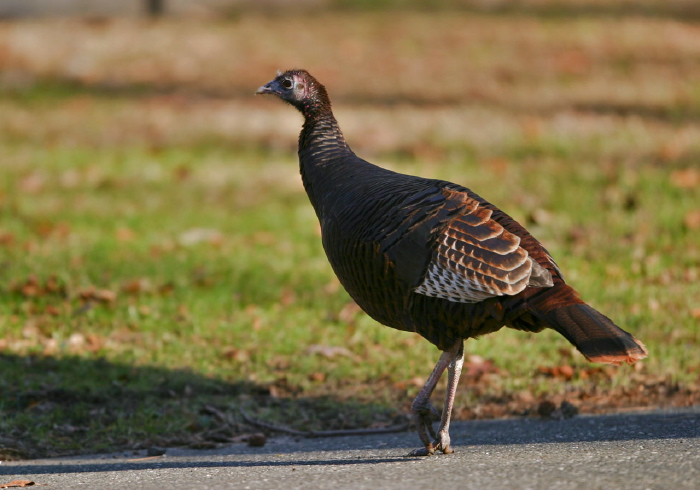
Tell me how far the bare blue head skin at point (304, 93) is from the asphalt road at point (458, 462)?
6.12ft

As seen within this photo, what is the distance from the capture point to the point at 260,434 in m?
5.41

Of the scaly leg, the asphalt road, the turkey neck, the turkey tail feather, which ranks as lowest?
the asphalt road

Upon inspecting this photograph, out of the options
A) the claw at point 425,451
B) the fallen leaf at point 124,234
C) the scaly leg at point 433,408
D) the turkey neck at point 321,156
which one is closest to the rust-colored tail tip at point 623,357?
the scaly leg at point 433,408

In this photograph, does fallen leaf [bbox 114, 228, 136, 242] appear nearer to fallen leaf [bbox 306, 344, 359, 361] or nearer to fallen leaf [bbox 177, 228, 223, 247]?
fallen leaf [bbox 177, 228, 223, 247]

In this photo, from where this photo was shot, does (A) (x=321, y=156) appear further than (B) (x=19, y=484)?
Yes

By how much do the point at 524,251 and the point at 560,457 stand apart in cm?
93

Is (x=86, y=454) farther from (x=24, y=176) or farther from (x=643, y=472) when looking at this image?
(x=24, y=176)

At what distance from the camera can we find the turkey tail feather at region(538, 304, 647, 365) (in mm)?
4035

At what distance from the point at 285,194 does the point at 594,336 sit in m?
6.70

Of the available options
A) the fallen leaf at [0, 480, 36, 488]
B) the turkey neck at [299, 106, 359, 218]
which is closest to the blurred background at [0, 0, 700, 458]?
the fallen leaf at [0, 480, 36, 488]

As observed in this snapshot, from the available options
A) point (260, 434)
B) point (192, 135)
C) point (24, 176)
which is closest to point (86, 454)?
point (260, 434)

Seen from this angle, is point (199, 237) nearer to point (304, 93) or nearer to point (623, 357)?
point (304, 93)

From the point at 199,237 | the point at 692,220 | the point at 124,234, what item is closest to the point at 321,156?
the point at 199,237

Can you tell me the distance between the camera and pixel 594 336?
409 cm
